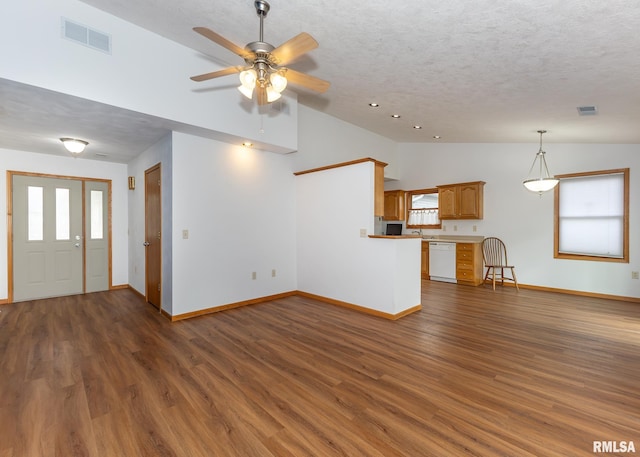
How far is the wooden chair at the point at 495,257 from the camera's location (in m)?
6.07

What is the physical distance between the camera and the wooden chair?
6070mm

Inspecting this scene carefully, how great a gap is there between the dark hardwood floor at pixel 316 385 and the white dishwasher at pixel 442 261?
2436mm

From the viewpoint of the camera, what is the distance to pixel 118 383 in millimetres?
2346

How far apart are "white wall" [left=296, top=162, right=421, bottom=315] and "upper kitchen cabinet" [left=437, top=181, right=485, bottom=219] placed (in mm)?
2841

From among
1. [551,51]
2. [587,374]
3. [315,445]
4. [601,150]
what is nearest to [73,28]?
[315,445]

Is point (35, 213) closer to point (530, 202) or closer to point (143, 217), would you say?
point (143, 217)

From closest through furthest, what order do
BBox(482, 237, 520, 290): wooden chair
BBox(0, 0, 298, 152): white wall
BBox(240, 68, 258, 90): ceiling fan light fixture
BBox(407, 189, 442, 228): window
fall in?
1. BBox(240, 68, 258, 90): ceiling fan light fixture
2. BBox(0, 0, 298, 152): white wall
3. BBox(482, 237, 520, 290): wooden chair
4. BBox(407, 189, 442, 228): window

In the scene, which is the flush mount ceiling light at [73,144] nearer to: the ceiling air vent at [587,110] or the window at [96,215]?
the window at [96,215]

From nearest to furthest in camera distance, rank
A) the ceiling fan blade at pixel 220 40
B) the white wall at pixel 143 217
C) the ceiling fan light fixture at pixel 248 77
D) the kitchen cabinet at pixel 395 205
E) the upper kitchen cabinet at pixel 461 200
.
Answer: the ceiling fan blade at pixel 220 40 → the ceiling fan light fixture at pixel 248 77 → the white wall at pixel 143 217 → the upper kitchen cabinet at pixel 461 200 → the kitchen cabinet at pixel 395 205

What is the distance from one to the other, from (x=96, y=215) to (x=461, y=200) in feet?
24.7

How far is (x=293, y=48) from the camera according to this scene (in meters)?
2.14

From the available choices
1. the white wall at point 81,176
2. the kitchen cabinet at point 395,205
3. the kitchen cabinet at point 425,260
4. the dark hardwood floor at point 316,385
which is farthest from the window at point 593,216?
the white wall at point 81,176

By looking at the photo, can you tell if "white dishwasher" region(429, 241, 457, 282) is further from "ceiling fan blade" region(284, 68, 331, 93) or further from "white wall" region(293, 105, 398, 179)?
"ceiling fan blade" region(284, 68, 331, 93)

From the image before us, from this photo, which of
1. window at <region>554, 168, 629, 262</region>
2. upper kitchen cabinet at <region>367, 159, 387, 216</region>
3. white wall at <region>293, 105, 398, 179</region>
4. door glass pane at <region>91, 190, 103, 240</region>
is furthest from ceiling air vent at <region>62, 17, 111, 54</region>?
window at <region>554, 168, 629, 262</region>
